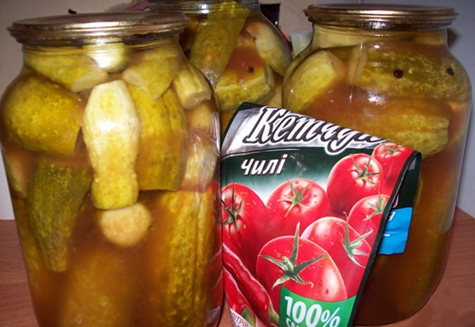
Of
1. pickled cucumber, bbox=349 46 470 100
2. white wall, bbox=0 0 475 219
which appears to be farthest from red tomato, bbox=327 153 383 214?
white wall, bbox=0 0 475 219

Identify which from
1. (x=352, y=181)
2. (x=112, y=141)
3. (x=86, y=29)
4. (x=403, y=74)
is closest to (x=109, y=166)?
(x=112, y=141)

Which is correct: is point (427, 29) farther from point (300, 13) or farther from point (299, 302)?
point (300, 13)

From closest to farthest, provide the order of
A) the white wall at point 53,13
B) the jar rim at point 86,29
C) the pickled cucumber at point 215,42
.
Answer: the jar rim at point 86,29
the pickled cucumber at point 215,42
the white wall at point 53,13

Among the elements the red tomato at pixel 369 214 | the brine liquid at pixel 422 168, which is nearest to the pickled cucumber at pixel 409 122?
the brine liquid at pixel 422 168

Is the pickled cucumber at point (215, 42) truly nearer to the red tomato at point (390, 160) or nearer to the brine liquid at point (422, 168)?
the brine liquid at point (422, 168)

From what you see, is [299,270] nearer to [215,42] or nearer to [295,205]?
[295,205]

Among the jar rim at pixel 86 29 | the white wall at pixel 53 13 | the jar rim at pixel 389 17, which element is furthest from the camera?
the white wall at pixel 53 13
